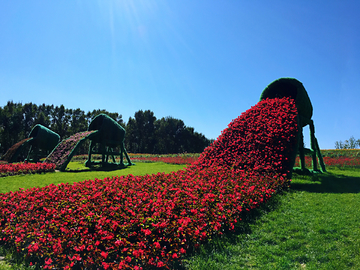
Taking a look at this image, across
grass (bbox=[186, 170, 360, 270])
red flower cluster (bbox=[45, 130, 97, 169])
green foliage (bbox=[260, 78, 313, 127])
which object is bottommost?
grass (bbox=[186, 170, 360, 270])

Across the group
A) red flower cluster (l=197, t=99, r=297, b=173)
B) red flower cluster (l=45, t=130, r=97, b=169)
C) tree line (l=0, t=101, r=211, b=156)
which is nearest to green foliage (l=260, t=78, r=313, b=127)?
red flower cluster (l=197, t=99, r=297, b=173)

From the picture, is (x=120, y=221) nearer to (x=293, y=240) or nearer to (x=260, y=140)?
(x=293, y=240)

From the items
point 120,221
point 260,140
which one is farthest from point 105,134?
point 120,221

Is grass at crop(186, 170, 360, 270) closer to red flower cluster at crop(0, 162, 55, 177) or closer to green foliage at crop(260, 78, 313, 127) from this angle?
green foliage at crop(260, 78, 313, 127)

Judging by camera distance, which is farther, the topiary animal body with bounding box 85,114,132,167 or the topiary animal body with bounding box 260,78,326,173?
the topiary animal body with bounding box 85,114,132,167

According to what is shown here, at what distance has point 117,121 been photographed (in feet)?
164

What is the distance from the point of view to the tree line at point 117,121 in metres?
36.4

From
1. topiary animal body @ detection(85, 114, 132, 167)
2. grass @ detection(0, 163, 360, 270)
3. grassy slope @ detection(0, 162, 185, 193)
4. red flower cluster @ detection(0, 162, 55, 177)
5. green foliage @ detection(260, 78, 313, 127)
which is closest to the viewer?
grass @ detection(0, 163, 360, 270)

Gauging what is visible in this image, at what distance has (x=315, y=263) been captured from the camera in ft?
9.61

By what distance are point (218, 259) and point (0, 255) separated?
3399mm

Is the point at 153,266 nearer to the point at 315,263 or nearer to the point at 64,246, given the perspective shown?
the point at 64,246

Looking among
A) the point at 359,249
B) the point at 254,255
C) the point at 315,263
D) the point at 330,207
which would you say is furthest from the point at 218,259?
the point at 330,207

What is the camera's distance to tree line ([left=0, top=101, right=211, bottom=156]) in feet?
119

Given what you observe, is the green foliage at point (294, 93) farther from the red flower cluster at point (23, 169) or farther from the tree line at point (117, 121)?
the tree line at point (117, 121)
